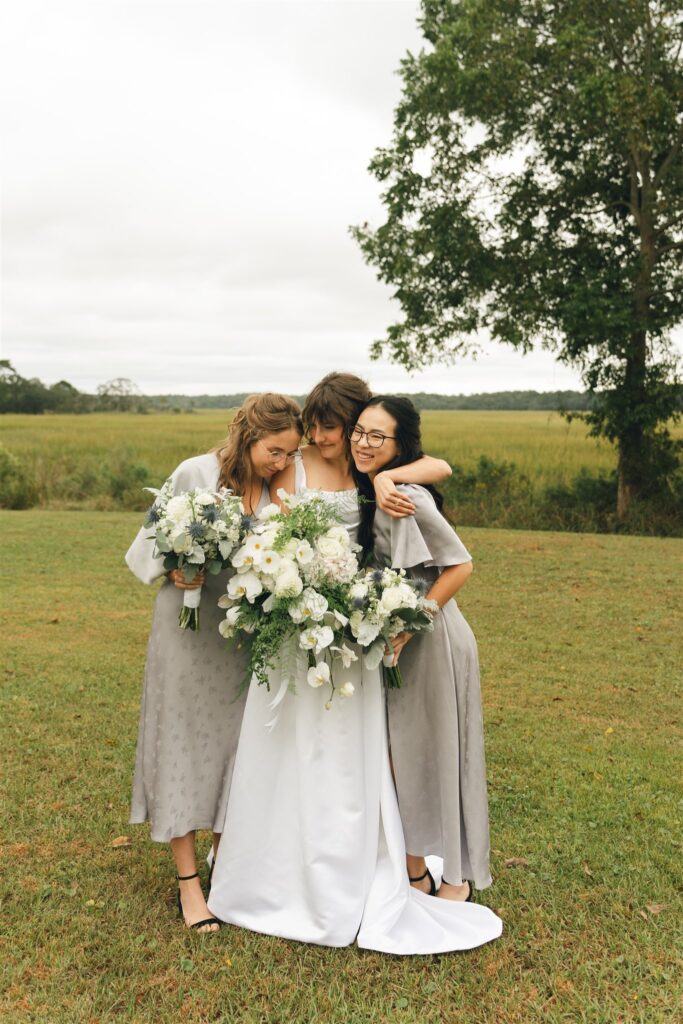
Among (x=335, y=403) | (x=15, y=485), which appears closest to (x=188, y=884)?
(x=335, y=403)

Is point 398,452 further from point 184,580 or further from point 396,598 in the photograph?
point 184,580

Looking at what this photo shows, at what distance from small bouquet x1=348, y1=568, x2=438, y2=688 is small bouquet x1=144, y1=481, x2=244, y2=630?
549 mm

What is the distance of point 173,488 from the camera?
397 centimetres

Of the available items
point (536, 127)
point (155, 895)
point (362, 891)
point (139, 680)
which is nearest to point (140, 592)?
point (139, 680)

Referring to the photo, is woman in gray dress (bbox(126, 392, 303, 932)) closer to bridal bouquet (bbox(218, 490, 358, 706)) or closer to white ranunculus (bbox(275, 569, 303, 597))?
bridal bouquet (bbox(218, 490, 358, 706))

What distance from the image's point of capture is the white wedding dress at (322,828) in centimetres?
385

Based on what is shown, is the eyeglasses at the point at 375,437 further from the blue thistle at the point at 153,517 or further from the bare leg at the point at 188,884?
the bare leg at the point at 188,884

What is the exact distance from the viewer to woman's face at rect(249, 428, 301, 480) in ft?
12.9

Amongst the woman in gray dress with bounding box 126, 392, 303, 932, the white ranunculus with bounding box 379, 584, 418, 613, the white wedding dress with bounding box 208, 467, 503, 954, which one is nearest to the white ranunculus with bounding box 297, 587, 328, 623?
the white ranunculus with bounding box 379, 584, 418, 613

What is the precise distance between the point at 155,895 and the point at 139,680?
380cm

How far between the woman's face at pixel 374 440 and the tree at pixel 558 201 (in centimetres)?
1454

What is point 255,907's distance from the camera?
4.05 m

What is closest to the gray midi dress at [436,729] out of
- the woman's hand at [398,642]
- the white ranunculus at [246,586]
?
the woman's hand at [398,642]

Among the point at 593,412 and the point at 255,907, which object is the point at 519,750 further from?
the point at 593,412
